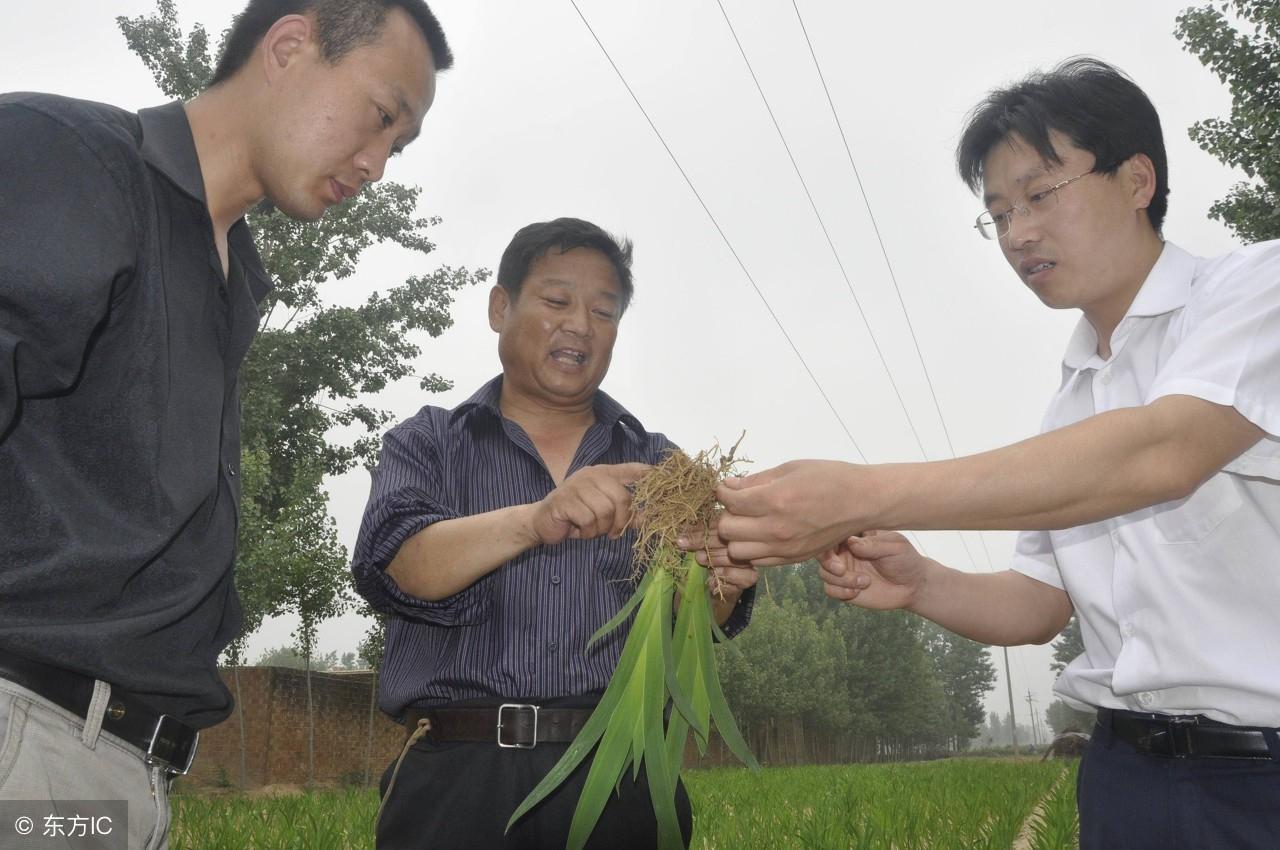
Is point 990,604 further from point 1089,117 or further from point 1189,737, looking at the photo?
point 1089,117

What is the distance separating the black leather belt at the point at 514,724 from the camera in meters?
2.28

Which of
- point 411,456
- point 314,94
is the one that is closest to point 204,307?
point 314,94

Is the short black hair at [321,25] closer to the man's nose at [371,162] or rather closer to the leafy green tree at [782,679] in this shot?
the man's nose at [371,162]

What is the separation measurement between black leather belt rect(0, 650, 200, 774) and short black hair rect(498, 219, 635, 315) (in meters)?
1.45

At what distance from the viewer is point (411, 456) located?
252 cm

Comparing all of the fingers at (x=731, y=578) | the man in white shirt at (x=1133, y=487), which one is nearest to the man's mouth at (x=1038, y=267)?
the man in white shirt at (x=1133, y=487)

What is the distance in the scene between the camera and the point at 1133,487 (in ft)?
5.51

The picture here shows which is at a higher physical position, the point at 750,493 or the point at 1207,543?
the point at 750,493

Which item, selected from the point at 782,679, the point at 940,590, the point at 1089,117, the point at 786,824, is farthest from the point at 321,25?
the point at 782,679

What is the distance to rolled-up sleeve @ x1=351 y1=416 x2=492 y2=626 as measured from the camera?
2.31 meters

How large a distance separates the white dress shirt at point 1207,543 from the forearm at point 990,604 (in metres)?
0.37

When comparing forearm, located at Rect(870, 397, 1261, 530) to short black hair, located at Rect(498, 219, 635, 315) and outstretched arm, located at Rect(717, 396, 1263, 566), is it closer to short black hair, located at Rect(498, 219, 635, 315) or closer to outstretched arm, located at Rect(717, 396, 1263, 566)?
outstretched arm, located at Rect(717, 396, 1263, 566)

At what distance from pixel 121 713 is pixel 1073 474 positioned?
1637mm

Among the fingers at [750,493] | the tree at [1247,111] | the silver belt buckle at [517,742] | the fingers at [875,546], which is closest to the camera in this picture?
the fingers at [750,493]
